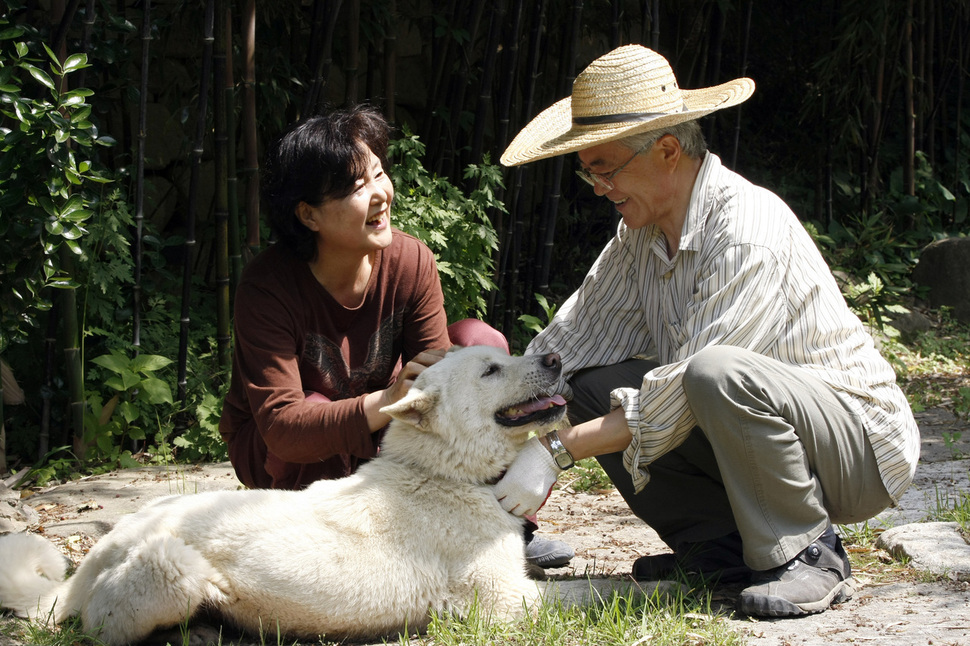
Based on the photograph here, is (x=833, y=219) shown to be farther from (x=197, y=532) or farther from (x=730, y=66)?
(x=197, y=532)

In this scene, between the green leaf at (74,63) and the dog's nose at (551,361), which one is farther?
the green leaf at (74,63)

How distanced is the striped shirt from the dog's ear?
549mm

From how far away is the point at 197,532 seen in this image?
8.58 ft

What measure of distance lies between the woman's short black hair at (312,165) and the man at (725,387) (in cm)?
62

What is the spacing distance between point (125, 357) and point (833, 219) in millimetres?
6152

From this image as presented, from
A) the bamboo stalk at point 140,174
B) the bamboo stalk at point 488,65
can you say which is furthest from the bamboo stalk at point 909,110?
the bamboo stalk at point 140,174

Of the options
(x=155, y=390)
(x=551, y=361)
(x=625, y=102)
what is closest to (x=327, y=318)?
(x=551, y=361)

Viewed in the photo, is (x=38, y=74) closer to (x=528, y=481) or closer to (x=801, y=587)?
(x=528, y=481)

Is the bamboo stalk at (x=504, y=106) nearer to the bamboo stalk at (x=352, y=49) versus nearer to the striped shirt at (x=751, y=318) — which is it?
the bamboo stalk at (x=352, y=49)

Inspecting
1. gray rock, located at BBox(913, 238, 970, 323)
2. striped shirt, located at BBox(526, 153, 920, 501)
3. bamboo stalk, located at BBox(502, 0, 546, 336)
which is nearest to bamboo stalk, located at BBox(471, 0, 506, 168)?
bamboo stalk, located at BBox(502, 0, 546, 336)

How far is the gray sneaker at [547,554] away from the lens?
330 cm

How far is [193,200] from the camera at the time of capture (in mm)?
4824

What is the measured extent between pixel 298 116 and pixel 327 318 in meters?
2.79

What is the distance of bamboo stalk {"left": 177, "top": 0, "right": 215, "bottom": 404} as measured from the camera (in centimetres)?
452
